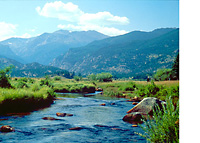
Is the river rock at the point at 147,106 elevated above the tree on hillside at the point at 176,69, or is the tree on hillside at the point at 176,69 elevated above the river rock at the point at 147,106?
the tree on hillside at the point at 176,69

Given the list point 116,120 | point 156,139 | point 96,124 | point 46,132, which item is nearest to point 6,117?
point 46,132

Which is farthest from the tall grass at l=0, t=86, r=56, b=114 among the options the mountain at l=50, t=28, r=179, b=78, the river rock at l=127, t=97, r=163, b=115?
the mountain at l=50, t=28, r=179, b=78

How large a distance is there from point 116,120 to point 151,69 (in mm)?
100483

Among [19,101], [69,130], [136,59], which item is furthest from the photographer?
[136,59]

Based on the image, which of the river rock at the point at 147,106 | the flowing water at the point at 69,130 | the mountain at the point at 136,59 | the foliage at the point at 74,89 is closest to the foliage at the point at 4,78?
the flowing water at the point at 69,130

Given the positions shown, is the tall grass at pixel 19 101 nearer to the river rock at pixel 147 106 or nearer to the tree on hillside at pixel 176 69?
the river rock at pixel 147 106

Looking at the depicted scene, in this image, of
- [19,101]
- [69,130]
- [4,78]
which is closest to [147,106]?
Result: [69,130]

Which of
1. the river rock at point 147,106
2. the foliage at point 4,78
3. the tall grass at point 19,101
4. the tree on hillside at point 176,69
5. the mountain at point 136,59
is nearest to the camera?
the tall grass at point 19,101

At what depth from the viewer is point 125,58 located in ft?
455

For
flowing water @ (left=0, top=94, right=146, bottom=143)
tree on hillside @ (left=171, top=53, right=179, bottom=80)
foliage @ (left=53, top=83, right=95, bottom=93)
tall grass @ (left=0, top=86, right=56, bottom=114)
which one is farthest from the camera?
tree on hillside @ (left=171, top=53, right=179, bottom=80)

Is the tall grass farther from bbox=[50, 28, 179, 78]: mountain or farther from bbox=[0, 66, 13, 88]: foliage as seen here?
bbox=[50, 28, 179, 78]: mountain

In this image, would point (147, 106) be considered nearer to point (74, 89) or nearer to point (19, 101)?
point (19, 101)
